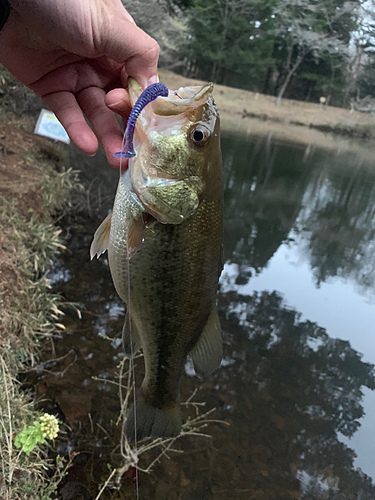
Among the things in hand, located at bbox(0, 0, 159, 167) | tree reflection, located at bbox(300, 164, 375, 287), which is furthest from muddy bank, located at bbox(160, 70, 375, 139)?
hand, located at bbox(0, 0, 159, 167)

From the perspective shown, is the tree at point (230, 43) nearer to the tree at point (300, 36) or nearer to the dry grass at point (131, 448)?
the tree at point (300, 36)

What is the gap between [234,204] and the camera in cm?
900

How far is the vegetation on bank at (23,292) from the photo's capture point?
1903 mm

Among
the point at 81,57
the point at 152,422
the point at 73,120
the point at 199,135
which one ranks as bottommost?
the point at 152,422

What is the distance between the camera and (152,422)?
1438 millimetres

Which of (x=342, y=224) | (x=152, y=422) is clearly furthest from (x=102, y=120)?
(x=342, y=224)

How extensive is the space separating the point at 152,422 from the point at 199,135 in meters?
1.20

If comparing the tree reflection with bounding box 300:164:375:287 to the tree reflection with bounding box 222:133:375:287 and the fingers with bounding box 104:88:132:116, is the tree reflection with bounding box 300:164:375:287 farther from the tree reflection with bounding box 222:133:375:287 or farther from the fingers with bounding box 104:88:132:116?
the fingers with bounding box 104:88:132:116

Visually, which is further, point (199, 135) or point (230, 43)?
point (230, 43)

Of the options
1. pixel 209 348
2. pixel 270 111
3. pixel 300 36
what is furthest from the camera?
pixel 270 111

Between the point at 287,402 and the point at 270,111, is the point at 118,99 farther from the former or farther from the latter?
the point at 270,111

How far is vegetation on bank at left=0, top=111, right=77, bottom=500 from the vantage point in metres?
1.90

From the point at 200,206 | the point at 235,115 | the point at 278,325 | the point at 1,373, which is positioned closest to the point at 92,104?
the point at 200,206

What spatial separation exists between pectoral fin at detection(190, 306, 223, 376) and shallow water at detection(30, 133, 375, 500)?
54.7 inches
